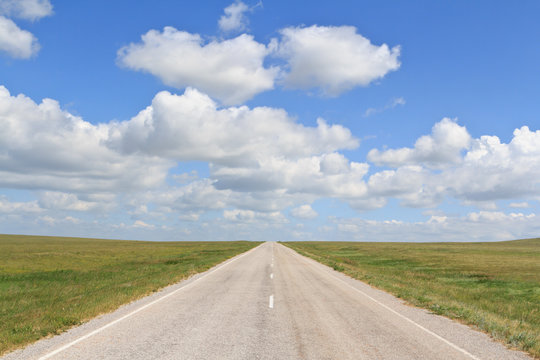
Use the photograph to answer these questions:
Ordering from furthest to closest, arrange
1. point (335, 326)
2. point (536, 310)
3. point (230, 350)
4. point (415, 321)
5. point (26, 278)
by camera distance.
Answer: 1. point (26, 278)
2. point (536, 310)
3. point (415, 321)
4. point (335, 326)
5. point (230, 350)

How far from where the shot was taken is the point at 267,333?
881 cm

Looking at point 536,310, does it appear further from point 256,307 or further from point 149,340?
point 149,340

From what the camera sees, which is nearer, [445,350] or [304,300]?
[445,350]

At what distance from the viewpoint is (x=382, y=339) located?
8539 mm

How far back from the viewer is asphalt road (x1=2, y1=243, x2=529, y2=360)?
287 inches

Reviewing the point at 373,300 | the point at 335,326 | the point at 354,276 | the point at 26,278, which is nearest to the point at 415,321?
the point at 335,326

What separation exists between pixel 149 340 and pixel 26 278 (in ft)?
77.2

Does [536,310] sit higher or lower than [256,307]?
lower

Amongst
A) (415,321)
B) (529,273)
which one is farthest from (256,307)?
(529,273)

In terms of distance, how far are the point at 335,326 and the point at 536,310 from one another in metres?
12.6

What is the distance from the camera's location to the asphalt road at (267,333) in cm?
729

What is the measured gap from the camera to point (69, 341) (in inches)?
318

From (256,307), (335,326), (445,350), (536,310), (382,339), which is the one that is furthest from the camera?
(536,310)

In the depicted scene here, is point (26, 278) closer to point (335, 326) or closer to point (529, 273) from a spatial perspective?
point (335, 326)
